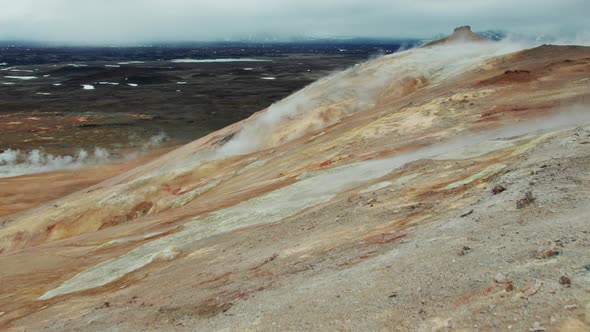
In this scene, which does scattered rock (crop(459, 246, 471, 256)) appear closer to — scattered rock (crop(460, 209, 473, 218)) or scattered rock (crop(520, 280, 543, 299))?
scattered rock (crop(460, 209, 473, 218))

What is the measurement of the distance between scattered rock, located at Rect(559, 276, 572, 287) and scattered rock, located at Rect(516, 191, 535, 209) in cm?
421

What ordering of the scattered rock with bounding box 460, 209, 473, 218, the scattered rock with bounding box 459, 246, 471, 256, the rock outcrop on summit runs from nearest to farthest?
the scattered rock with bounding box 459, 246, 471, 256, the scattered rock with bounding box 460, 209, 473, 218, the rock outcrop on summit

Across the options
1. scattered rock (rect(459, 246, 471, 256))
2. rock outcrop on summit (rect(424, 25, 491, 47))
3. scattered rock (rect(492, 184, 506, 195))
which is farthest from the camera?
rock outcrop on summit (rect(424, 25, 491, 47))

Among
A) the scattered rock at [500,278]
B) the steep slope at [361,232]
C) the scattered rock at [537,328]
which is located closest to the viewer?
the scattered rock at [537,328]

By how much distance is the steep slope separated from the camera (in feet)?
30.1

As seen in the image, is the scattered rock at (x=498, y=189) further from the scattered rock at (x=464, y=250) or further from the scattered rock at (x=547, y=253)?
the scattered rock at (x=547, y=253)

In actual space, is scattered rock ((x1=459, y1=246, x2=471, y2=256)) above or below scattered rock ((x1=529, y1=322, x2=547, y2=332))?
below

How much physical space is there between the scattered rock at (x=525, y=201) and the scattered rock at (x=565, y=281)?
421 cm

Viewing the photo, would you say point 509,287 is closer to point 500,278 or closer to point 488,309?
point 500,278

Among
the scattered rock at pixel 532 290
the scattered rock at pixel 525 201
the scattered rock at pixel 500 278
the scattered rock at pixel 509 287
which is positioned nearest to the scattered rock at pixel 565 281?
the scattered rock at pixel 532 290

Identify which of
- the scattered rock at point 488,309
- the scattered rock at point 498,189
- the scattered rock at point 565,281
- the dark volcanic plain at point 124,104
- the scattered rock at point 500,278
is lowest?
the dark volcanic plain at point 124,104

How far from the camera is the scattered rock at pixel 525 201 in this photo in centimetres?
1190

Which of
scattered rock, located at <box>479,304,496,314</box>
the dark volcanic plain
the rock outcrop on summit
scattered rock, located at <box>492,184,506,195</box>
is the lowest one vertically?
the dark volcanic plain

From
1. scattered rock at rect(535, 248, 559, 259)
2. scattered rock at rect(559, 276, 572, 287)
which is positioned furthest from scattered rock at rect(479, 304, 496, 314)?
scattered rock at rect(535, 248, 559, 259)
